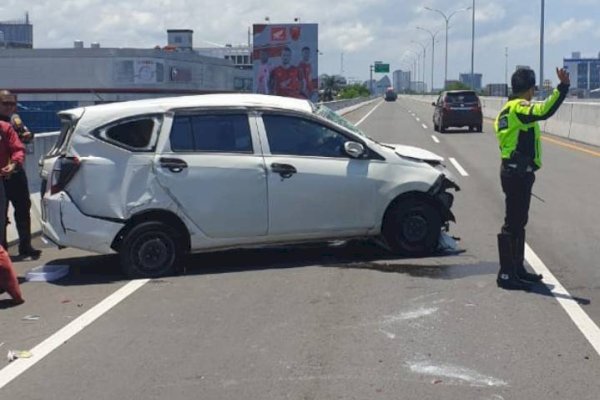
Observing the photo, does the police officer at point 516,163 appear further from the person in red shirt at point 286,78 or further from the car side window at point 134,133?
the person in red shirt at point 286,78

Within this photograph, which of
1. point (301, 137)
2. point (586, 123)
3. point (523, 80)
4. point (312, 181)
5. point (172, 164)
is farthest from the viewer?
point (586, 123)

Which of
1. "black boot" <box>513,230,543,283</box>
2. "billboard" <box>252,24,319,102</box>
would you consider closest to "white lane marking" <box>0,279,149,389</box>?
"black boot" <box>513,230,543,283</box>

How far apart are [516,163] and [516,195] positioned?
0.29 m

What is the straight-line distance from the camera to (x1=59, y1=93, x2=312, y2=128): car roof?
8930 mm

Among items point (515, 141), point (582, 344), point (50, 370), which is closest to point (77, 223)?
point (50, 370)

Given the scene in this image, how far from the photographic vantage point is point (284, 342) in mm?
6582

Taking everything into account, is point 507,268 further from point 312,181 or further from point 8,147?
point 8,147

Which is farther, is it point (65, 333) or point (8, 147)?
point (8, 147)

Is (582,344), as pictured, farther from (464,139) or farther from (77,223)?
(464,139)

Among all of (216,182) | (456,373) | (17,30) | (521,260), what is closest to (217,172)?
(216,182)

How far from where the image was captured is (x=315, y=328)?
696 cm

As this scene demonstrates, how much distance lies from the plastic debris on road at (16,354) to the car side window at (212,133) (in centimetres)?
302

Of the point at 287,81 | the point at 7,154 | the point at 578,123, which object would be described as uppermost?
the point at 287,81

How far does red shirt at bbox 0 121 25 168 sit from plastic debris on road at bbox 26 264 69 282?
3.85ft
